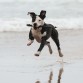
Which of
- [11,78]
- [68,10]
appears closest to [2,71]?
[11,78]

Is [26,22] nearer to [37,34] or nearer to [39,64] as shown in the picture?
[39,64]

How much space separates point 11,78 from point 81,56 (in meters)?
2.11

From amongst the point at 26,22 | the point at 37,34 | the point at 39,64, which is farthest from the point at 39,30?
the point at 26,22

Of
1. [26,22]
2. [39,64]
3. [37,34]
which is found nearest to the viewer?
[37,34]

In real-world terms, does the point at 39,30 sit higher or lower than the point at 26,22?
higher

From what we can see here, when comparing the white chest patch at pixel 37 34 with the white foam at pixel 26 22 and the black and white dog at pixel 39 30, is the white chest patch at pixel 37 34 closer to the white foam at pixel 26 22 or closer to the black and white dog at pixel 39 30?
the black and white dog at pixel 39 30

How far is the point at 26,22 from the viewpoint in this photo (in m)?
15.6

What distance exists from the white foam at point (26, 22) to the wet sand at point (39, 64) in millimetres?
2998

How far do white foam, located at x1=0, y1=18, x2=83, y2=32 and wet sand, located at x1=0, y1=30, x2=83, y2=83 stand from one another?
300 centimetres

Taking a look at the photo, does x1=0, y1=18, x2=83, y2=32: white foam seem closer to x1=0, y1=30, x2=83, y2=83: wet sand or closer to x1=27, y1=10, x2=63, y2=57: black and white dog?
x1=0, y1=30, x2=83, y2=83: wet sand

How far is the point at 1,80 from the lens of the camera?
752cm

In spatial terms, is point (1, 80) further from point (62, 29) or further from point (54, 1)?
point (54, 1)

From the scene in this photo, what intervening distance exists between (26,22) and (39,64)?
703 centimetres

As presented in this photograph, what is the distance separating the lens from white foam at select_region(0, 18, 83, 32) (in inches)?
575
